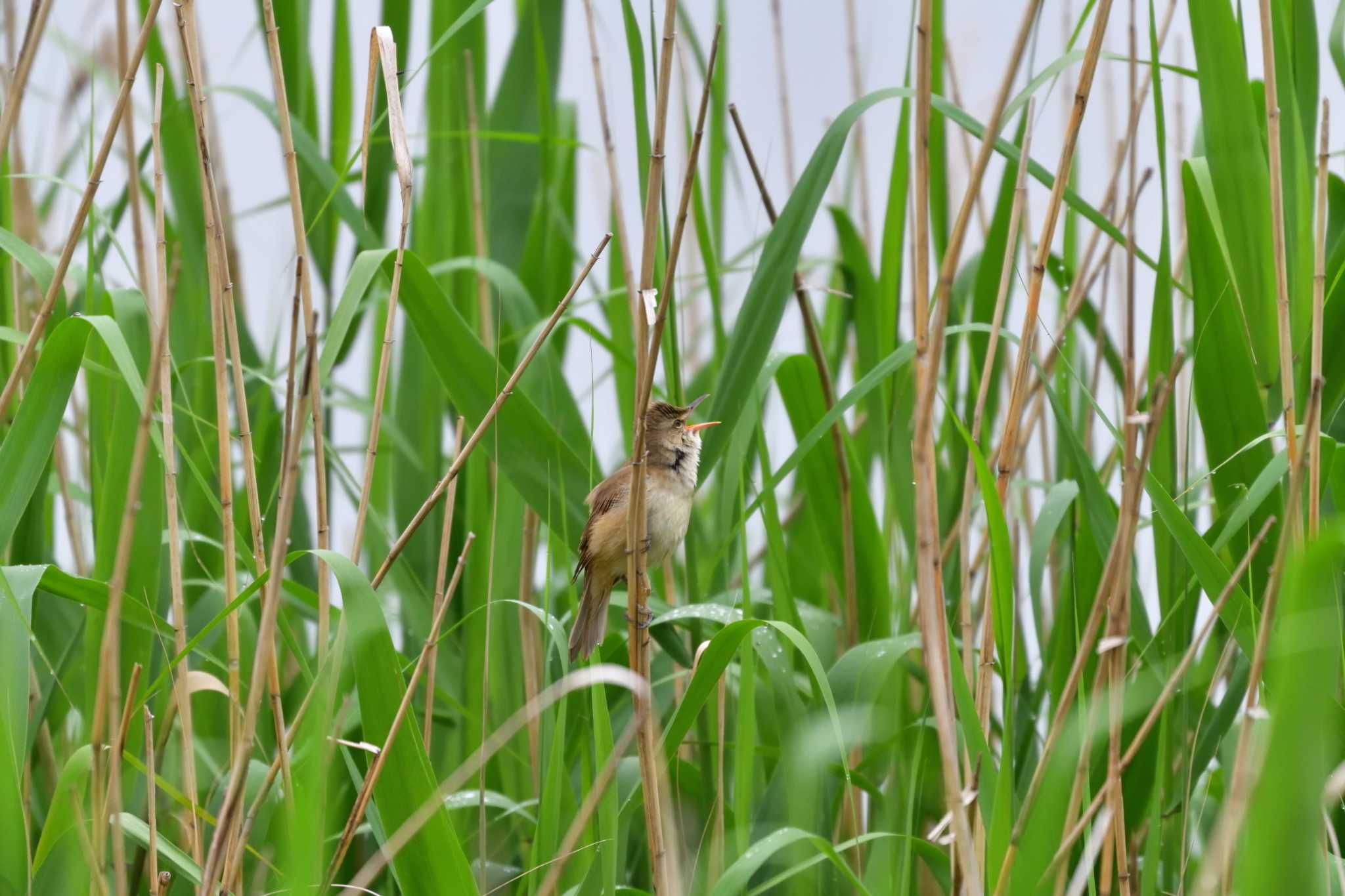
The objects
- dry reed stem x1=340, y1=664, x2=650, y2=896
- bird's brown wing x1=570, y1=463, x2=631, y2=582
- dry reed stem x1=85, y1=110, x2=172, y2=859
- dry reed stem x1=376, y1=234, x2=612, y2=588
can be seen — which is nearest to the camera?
dry reed stem x1=85, y1=110, x2=172, y2=859

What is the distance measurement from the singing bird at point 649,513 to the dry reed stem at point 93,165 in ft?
2.64

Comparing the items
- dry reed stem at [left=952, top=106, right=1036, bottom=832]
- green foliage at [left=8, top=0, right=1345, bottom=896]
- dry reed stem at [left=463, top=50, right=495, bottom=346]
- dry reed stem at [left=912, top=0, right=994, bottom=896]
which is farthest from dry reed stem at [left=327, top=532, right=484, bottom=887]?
dry reed stem at [left=463, top=50, right=495, bottom=346]

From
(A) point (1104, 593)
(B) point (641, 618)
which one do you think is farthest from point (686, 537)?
(A) point (1104, 593)

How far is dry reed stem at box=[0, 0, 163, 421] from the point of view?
Answer: 1.58 m

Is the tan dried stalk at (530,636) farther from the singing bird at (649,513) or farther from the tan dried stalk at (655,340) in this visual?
the tan dried stalk at (655,340)

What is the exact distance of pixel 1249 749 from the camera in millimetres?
1296

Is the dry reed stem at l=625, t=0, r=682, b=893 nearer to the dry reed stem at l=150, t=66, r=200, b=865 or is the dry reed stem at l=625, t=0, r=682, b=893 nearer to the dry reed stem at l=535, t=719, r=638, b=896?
the dry reed stem at l=535, t=719, r=638, b=896

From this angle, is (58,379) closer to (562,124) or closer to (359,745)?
(359,745)

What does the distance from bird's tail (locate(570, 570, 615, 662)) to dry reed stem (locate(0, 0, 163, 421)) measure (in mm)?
946

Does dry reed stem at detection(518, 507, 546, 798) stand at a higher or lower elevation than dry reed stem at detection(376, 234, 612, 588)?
lower

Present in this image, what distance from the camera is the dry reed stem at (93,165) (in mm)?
1575

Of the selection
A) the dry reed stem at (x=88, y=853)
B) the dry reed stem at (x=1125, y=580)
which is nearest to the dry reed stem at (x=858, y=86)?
the dry reed stem at (x=1125, y=580)

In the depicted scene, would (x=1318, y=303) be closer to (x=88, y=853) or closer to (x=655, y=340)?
(x=655, y=340)

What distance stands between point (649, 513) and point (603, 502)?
236 mm
